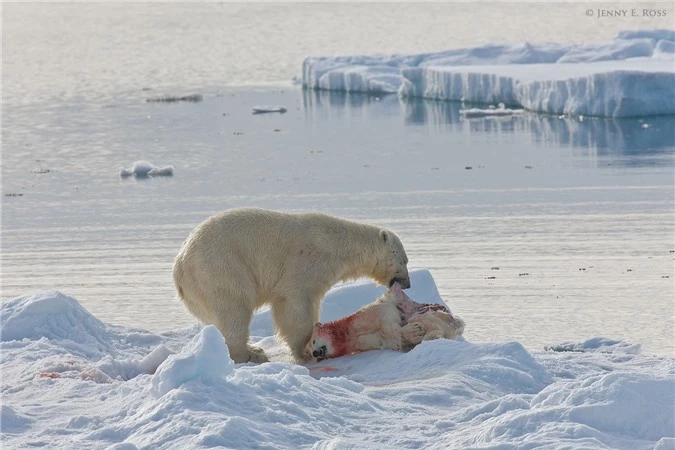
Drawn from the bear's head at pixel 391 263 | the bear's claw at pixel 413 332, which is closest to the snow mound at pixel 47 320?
the bear's head at pixel 391 263

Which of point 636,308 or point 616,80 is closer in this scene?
point 636,308

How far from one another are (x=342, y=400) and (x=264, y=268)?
1721 millimetres

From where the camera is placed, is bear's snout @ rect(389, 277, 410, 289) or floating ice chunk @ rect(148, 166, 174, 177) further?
floating ice chunk @ rect(148, 166, 174, 177)

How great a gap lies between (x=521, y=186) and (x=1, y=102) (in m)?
21.4

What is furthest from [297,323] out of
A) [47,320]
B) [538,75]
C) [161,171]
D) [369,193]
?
[538,75]

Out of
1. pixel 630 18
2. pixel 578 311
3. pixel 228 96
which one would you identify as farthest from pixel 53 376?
pixel 630 18

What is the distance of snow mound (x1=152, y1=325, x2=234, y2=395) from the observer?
548 cm

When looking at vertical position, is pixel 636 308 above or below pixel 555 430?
below

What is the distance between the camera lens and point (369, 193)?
1644cm

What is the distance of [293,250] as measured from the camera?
7.44 meters

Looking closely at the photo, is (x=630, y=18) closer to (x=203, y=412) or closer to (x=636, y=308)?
(x=636, y=308)

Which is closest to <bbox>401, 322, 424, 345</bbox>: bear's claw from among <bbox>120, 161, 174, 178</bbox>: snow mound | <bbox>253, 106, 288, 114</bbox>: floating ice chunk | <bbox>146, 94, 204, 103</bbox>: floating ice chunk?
<bbox>120, 161, 174, 178</bbox>: snow mound

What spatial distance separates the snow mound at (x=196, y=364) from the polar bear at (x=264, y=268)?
1667 mm

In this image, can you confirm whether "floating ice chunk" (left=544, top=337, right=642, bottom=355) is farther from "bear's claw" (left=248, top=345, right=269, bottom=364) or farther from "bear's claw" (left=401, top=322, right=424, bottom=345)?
"bear's claw" (left=248, top=345, right=269, bottom=364)
